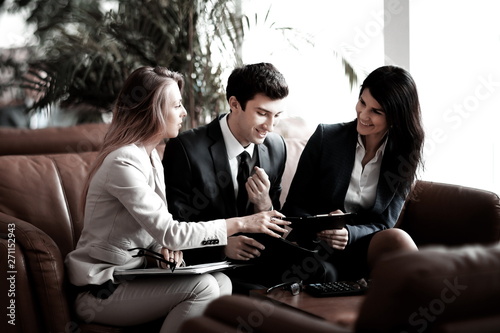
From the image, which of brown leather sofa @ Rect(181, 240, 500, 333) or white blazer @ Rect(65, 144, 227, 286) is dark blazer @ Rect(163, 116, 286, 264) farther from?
brown leather sofa @ Rect(181, 240, 500, 333)

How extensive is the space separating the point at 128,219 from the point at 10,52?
256cm

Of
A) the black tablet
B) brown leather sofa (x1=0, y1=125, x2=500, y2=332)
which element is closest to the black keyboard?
the black tablet

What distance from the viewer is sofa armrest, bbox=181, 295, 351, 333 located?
1.21 meters

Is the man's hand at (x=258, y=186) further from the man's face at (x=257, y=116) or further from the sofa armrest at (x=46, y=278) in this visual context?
the sofa armrest at (x=46, y=278)

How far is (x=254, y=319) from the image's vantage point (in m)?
1.29

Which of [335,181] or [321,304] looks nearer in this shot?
[321,304]

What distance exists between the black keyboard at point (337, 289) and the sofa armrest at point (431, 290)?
0.91m

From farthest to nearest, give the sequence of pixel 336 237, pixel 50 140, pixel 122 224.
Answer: pixel 50 140 → pixel 336 237 → pixel 122 224

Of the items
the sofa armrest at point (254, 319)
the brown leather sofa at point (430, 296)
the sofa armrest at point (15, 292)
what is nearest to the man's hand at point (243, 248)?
the sofa armrest at point (15, 292)

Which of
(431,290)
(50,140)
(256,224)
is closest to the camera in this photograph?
(431,290)

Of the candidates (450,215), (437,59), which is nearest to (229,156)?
(450,215)

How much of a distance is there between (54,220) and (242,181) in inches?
29.4

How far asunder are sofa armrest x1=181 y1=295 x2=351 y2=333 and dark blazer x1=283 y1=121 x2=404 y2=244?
1.27 m

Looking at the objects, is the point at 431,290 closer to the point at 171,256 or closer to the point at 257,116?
the point at 171,256
